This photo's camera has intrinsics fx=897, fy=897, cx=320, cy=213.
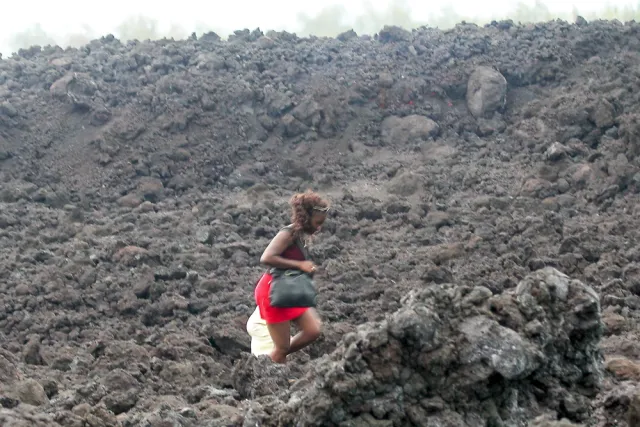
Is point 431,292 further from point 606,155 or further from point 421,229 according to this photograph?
point 606,155

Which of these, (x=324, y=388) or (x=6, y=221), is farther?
(x=6, y=221)

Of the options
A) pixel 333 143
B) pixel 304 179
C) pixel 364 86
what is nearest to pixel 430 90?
pixel 364 86

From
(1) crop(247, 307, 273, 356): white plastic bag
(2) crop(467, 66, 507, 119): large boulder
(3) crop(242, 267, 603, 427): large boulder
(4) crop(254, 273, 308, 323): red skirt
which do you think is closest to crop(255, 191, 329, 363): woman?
(4) crop(254, 273, 308, 323): red skirt

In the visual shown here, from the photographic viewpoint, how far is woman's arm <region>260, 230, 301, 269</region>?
17.7 ft

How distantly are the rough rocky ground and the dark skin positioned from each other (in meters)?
0.21

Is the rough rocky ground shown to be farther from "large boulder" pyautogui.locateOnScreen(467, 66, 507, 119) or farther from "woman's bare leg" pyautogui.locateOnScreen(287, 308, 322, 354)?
"woman's bare leg" pyautogui.locateOnScreen(287, 308, 322, 354)

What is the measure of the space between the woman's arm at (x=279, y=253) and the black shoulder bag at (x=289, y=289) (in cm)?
5

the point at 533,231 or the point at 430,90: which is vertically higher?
the point at 430,90

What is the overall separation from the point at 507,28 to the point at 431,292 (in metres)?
13.5

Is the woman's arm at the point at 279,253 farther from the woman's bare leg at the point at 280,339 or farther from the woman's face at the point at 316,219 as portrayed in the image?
the woman's bare leg at the point at 280,339

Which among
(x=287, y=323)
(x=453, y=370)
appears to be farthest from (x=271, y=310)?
(x=453, y=370)

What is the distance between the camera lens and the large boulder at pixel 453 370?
3.58m

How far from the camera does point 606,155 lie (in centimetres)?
1104

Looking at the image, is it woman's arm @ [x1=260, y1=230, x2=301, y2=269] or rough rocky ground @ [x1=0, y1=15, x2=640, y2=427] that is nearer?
rough rocky ground @ [x1=0, y1=15, x2=640, y2=427]
